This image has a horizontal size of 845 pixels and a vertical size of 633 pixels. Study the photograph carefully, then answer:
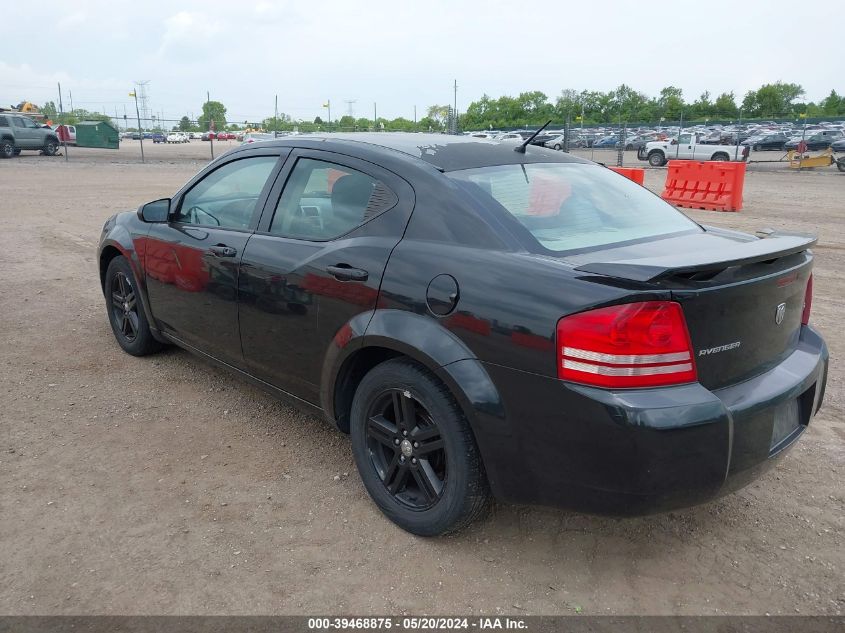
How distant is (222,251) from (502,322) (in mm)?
1845

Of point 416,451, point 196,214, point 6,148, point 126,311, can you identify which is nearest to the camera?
point 416,451

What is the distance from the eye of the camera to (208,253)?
3717 millimetres

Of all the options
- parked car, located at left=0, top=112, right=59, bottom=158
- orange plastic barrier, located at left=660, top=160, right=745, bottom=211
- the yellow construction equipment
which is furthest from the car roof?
parked car, located at left=0, top=112, right=59, bottom=158

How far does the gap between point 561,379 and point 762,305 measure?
2.76ft

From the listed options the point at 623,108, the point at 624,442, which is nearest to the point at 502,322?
the point at 624,442

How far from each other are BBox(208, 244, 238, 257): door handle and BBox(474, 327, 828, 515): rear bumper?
1.73 meters

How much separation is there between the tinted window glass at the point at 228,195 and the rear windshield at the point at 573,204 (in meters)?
1.26

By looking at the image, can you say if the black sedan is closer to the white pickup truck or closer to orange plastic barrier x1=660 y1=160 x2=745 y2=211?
orange plastic barrier x1=660 y1=160 x2=745 y2=211

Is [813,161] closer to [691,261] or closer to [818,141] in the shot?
[818,141]

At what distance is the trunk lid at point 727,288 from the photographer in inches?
87.6

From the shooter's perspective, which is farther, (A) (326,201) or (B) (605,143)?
(B) (605,143)

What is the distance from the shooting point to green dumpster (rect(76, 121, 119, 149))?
34.3m

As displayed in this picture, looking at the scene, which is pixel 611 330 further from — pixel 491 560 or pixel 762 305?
pixel 491 560

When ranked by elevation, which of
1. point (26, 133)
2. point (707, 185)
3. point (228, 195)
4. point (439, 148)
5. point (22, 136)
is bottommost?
point (707, 185)
